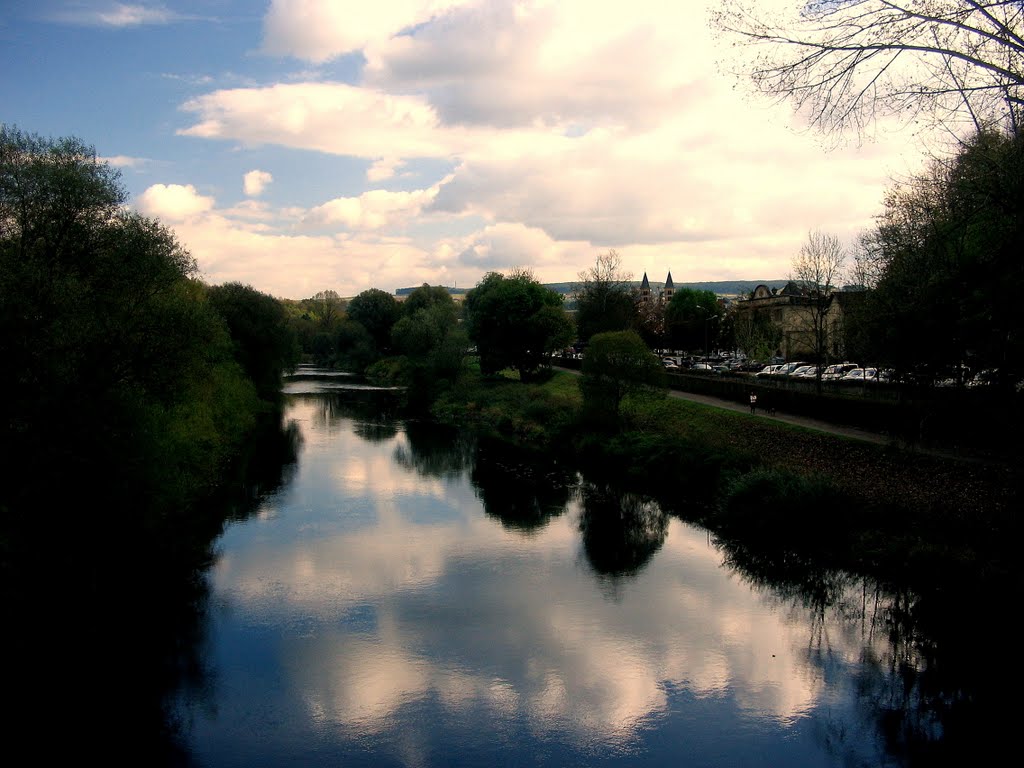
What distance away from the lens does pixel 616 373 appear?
32.4 meters

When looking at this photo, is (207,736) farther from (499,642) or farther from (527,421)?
(527,421)

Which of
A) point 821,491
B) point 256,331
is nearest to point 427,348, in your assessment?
point 256,331

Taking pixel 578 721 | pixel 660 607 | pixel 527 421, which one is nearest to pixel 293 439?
pixel 527 421

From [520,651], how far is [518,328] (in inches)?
1696

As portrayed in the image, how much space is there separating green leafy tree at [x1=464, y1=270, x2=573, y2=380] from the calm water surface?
32.0 metres

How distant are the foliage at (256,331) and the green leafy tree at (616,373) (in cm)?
2174

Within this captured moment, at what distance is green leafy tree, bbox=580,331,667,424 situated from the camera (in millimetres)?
32000

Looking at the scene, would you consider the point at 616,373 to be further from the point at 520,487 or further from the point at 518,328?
the point at 518,328

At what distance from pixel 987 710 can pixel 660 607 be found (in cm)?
609

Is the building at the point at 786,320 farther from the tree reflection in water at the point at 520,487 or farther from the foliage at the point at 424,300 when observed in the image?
the foliage at the point at 424,300

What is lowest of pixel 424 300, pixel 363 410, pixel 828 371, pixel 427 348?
pixel 363 410

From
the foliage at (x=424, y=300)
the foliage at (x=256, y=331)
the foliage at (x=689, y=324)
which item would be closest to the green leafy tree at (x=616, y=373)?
the foliage at (x=256, y=331)

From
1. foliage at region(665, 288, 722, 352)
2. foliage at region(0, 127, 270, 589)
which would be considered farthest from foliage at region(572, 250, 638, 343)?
foliage at region(0, 127, 270, 589)

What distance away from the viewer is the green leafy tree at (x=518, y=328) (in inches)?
2185
